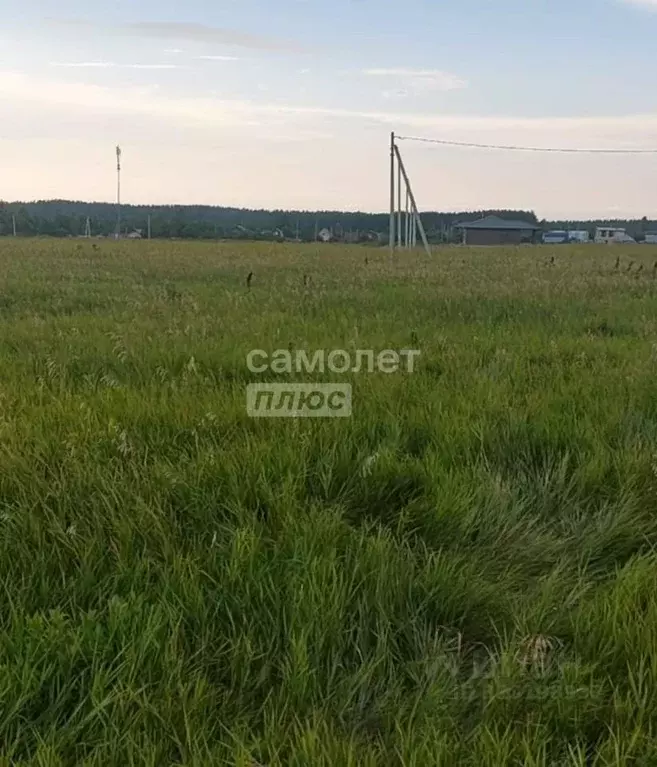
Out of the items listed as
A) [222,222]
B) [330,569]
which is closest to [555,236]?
[222,222]

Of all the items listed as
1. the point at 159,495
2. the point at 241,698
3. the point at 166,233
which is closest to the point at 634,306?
the point at 159,495

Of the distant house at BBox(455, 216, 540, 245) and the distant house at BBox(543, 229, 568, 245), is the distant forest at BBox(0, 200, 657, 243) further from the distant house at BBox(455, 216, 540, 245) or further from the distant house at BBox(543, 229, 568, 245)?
the distant house at BBox(543, 229, 568, 245)

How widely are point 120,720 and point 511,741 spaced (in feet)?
2.73

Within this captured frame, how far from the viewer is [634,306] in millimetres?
8008

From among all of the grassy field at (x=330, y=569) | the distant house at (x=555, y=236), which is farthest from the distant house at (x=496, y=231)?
the grassy field at (x=330, y=569)

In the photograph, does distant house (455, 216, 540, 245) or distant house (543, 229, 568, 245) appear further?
distant house (543, 229, 568, 245)

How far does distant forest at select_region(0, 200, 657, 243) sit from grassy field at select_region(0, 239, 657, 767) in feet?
246

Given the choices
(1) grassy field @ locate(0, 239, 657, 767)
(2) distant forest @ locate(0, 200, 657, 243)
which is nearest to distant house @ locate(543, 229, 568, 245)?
(2) distant forest @ locate(0, 200, 657, 243)

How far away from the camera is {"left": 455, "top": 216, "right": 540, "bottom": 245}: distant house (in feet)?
315

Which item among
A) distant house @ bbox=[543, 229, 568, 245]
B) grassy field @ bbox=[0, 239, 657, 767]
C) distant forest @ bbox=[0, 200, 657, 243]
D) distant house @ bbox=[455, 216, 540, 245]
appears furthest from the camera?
distant house @ bbox=[543, 229, 568, 245]

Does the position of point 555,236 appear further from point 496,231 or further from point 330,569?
point 330,569

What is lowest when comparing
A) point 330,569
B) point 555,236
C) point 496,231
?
point 330,569

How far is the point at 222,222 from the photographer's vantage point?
113 meters

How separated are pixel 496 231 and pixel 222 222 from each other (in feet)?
148
